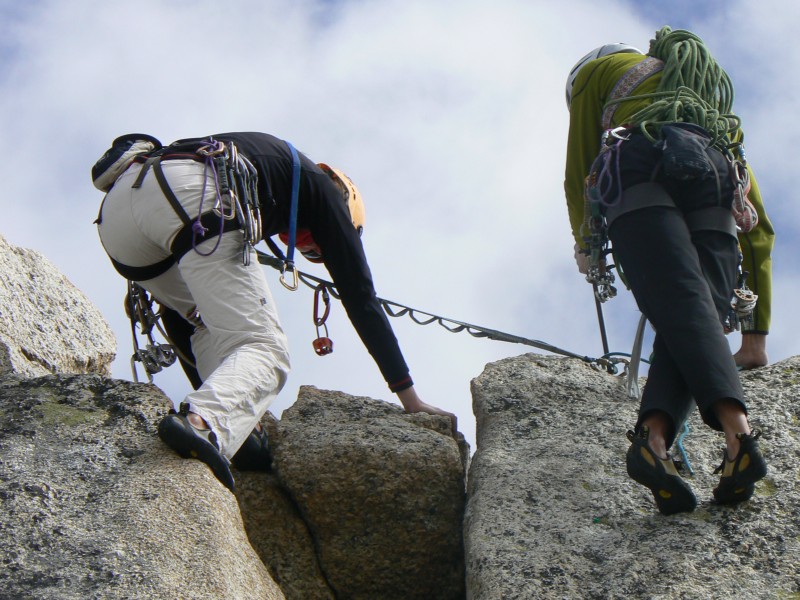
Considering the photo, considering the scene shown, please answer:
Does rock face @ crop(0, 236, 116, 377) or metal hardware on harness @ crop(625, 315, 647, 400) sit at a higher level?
metal hardware on harness @ crop(625, 315, 647, 400)

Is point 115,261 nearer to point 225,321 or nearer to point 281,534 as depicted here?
point 225,321

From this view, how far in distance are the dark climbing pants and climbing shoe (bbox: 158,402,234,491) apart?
1564mm

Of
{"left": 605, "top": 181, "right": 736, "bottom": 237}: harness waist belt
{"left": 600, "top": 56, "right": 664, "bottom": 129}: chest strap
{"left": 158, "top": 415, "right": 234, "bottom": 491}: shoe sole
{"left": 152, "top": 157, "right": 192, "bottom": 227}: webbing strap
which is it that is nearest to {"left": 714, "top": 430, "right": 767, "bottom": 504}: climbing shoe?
{"left": 605, "top": 181, "right": 736, "bottom": 237}: harness waist belt

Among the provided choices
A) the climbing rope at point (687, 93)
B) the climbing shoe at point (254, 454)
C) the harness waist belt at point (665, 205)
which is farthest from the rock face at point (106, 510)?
the climbing rope at point (687, 93)

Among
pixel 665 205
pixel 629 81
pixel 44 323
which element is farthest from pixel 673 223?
pixel 44 323

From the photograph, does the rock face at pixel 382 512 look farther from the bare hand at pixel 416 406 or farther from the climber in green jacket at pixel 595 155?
the climber in green jacket at pixel 595 155

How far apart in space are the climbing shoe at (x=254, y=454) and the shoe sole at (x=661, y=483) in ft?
5.89

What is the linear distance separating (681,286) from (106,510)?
7.33 feet

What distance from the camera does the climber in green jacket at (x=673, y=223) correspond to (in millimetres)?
4125

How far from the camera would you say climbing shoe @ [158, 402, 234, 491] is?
4125 millimetres

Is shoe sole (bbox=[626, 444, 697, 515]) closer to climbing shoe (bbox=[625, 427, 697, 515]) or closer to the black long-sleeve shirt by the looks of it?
climbing shoe (bbox=[625, 427, 697, 515])

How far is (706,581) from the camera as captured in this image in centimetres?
396

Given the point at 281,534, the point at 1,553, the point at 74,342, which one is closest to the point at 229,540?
the point at 1,553

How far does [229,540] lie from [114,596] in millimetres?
520
